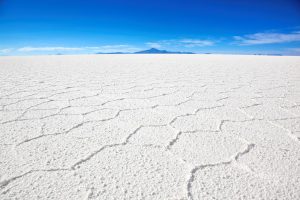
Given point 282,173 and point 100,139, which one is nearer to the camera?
point 282,173

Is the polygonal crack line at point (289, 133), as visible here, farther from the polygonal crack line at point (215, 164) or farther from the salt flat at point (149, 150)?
the polygonal crack line at point (215, 164)

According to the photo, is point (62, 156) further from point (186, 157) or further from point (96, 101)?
point (96, 101)

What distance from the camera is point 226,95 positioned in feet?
7.27

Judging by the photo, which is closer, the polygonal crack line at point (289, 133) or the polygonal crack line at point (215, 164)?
the polygonal crack line at point (215, 164)

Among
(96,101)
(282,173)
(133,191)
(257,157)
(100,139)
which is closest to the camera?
(133,191)

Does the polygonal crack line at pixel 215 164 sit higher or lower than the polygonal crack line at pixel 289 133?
higher

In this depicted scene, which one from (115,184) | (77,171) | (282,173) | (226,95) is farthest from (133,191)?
(226,95)

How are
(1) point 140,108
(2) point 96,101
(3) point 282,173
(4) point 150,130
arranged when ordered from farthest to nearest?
(2) point 96,101 → (1) point 140,108 → (4) point 150,130 → (3) point 282,173

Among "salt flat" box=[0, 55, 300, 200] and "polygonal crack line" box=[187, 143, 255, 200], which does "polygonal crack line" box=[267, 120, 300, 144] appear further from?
"polygonal crack line" box=[187, 143, 255, 200]

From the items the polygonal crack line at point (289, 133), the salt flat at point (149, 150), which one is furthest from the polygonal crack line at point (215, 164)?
the polygonal crack line at point (289, 133)

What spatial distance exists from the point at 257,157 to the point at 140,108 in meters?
0.94

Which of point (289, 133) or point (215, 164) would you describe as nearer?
point (215, 164)

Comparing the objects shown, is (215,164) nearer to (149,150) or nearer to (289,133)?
(149,150)

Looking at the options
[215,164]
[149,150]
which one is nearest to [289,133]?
[215,164]
